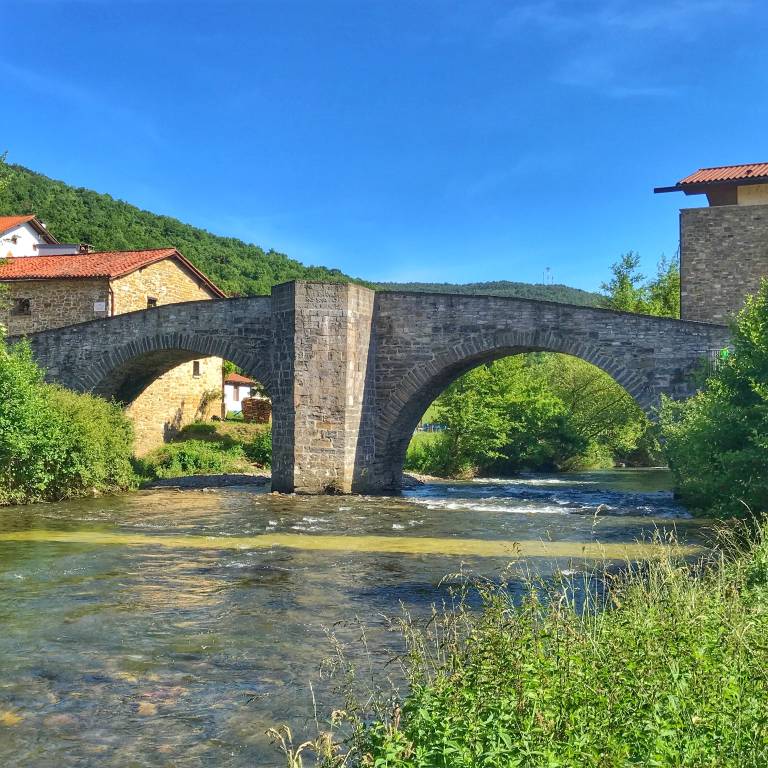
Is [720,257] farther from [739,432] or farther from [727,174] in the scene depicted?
[739,432]

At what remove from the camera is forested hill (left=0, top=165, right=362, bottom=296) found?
5700cm

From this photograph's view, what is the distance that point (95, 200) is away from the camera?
226 ft

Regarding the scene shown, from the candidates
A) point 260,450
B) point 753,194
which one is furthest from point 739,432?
point 260,450

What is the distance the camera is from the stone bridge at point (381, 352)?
17.5 meters

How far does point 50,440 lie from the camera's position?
53.0ft

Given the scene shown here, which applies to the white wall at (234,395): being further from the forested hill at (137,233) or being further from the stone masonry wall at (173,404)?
the forested hill at (137,233)

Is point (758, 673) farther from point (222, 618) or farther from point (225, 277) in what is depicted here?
point (225, 277)

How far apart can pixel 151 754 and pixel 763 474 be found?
8227 millimetres

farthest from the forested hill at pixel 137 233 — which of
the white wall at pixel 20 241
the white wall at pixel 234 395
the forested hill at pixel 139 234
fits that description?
the white wall at pixel 20 241

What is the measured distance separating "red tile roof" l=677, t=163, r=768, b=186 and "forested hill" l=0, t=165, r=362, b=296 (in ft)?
112

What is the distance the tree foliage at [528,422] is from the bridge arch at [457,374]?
6.88 m

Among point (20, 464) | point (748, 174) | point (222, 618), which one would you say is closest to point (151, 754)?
point (222, 618)

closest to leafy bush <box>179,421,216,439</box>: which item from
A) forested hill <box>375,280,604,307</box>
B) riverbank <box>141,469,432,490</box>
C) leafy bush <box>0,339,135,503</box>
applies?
riverbank <box>141,469,432,490</box>

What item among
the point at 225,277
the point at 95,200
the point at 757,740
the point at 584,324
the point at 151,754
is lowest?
the point at 151,754
